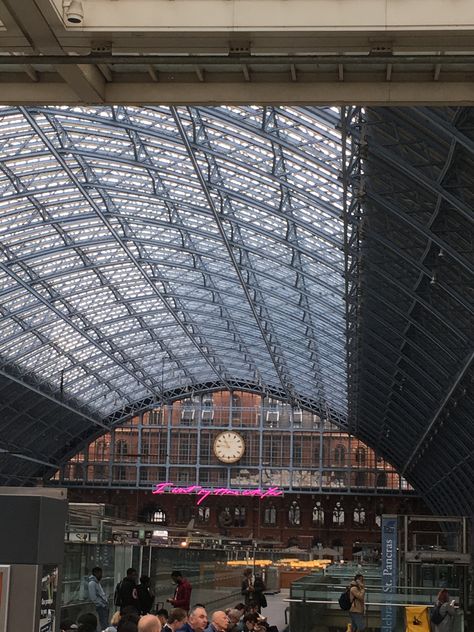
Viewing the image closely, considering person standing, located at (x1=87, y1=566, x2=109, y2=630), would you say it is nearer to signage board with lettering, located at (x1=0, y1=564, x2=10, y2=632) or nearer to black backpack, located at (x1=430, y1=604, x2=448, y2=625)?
black backpack, located at (x1=430, y1=604, x2=448, y2=625)

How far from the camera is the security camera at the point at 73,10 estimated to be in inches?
413

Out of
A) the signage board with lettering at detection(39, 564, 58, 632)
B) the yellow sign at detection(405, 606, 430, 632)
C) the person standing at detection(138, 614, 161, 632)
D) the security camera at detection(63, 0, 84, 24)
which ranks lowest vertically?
the yellow sign at detection(405, 606, 430, 632)

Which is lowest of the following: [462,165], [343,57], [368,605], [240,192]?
[368,605]

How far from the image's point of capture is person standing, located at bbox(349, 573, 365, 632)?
79.9ft

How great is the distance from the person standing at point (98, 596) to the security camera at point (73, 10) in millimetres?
15763

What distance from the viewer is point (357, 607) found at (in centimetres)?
2459

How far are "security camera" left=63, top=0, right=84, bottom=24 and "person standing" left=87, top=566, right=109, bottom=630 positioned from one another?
51.7ft

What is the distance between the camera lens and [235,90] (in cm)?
1238

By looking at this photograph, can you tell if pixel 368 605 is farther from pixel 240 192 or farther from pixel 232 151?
pixel 240 192

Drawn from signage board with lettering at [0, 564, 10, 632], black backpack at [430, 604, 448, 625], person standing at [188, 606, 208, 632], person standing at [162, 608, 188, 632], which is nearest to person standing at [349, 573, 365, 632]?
black backpack at [430, 604, 448, 625]

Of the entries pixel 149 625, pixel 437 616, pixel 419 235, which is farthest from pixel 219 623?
pixel 419 235

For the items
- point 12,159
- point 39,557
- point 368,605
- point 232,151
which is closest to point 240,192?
point 232,151

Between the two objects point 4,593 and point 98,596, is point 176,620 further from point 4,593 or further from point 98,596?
point 98,596

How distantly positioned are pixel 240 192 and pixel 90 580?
26530 millimetres
